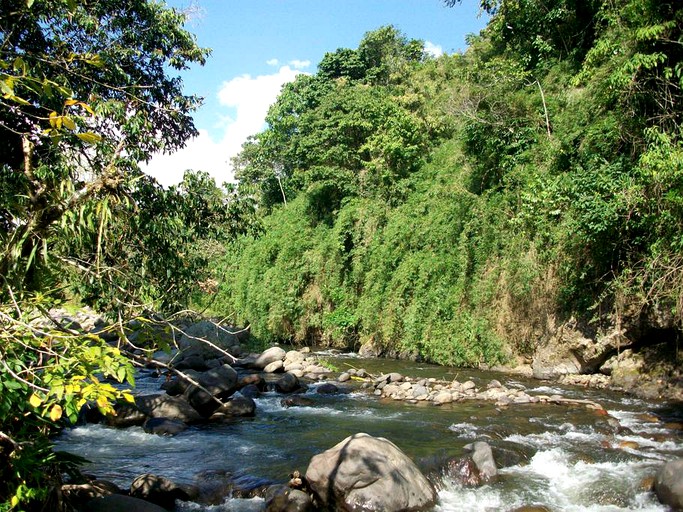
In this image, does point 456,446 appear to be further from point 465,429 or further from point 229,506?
point 229,506

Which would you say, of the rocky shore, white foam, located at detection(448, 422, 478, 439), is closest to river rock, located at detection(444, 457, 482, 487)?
the rocky shore

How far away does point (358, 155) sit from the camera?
20.9 meters

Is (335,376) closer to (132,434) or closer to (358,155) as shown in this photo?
(132,434)

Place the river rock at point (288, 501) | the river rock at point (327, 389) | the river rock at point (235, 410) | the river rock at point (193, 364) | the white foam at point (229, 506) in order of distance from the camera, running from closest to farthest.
Answer: the river rock at point (288, 501) < the white foam at point (229, 506) < the river rock at point (235, 410) < the river rock at point (327, 389) < the river rock at point (193, 364)

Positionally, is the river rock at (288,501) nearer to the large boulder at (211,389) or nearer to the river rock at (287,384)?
the large boulder at (211,389)

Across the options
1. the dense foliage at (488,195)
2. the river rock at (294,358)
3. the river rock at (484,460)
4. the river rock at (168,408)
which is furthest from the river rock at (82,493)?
the river rock at (294,358)

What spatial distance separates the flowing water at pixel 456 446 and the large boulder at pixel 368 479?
36 cm

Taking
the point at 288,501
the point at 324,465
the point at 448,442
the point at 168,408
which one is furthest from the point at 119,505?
the point at 448,442

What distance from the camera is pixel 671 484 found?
5500mm

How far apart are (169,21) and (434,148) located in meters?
12.4

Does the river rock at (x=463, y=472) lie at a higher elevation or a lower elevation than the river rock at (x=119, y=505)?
lower

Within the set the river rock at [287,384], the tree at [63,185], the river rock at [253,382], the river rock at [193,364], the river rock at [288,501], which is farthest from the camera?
the river rock at [193,364]

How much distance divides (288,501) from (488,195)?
1050 centimetres

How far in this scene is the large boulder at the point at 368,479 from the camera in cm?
546
